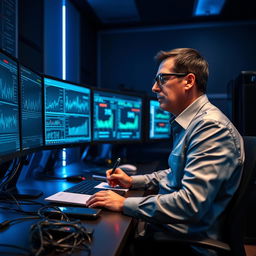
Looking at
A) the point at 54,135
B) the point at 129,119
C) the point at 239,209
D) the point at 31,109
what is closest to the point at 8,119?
the point at 31,109

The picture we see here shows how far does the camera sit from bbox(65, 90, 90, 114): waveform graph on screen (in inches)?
57.6

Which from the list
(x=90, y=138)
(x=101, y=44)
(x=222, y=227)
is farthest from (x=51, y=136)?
(x=101, y=44)

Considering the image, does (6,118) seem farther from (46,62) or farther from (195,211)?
(46,62)

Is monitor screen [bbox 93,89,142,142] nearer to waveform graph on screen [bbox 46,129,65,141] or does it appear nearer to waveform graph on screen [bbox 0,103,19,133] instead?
waveform graph on screen [bbox 46,129,65,141]

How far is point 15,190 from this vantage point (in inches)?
42.5

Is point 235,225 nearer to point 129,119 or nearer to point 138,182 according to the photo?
point 138,182

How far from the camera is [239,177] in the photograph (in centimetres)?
80

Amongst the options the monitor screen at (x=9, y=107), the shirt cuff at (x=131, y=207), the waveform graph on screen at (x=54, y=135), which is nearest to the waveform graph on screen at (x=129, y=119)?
the waveform graph on screen at (x=54, y=135)

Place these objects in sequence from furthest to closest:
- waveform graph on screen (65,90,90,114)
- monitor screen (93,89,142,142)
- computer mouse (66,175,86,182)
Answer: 1. monitor screen (93,89,142,142)
2. waveform graph on screen (65,90,90,114)
3. computer mouse (66,175,86,182)

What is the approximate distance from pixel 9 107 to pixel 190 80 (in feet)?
2.36

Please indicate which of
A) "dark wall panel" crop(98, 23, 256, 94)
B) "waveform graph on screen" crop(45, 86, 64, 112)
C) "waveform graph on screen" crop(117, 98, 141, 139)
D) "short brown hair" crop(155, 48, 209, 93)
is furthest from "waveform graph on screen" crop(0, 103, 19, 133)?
"dark wall panel" crop(98, 23, 256, 94)

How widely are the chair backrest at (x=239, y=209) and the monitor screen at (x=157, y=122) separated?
1.40 m

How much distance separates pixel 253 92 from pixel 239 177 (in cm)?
94

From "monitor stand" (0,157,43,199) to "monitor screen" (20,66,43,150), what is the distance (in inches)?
4.2
